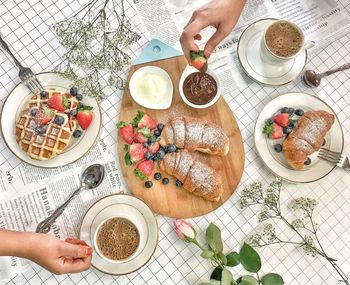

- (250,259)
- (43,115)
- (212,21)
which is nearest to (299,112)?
(212,21)

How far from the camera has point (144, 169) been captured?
2.15 meters

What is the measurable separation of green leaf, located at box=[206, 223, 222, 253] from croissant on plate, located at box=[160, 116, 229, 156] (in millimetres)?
318

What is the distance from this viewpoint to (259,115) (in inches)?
88.4

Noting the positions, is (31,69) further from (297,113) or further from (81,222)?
(297,113)

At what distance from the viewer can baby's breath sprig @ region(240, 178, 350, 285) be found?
7.12ft

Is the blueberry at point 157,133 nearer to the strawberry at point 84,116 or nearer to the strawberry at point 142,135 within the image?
the strawberry at point 142,135

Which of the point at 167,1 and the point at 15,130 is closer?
the point at 15,130

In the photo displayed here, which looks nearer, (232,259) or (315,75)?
(232,259)

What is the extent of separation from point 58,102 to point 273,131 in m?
0.92

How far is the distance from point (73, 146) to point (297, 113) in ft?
3.22

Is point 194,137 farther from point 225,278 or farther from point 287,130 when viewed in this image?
point 225,278

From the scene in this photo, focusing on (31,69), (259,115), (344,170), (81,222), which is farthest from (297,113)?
(31,69)

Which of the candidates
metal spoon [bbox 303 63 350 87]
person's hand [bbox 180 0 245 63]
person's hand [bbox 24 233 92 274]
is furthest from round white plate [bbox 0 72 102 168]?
metal spoon [bbox 303 63 350 87]

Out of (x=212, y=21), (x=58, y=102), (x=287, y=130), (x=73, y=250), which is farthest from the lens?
(x=287, y=130)
